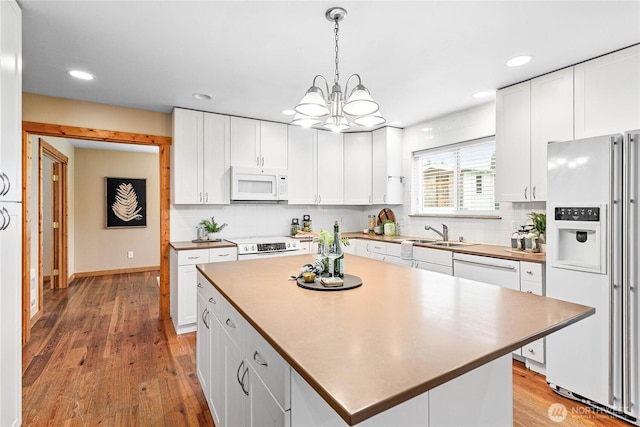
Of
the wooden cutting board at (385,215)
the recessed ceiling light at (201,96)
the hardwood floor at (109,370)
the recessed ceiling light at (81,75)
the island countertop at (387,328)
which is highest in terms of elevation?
the recessed ceiling light at (201,96)

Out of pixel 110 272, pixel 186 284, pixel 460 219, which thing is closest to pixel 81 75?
pixel 186 284

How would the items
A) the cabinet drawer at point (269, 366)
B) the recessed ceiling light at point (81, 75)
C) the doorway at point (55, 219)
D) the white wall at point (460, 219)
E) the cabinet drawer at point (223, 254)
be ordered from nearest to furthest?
the cabinet drawer at point (269, 366)
the recessed ceiling light at point (81, 75)
the white wall at point (460, 219)
the cabinet drawer at point (223, 254)
the doorway at point (55, 219)

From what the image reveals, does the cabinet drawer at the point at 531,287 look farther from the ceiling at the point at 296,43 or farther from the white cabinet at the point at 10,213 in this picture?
the white cabinet at the point at 10,213

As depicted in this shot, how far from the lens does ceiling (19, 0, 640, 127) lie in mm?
1860

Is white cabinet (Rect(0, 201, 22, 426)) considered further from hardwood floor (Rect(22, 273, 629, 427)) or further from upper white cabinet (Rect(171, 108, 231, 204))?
upper white cabinet (Rect(171, 108, 231, 204))

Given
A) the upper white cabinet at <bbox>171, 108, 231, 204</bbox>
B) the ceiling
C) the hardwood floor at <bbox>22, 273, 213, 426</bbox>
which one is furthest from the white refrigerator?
the upper white cabinet at <bbox>171, 108, 231, 204</bbox>

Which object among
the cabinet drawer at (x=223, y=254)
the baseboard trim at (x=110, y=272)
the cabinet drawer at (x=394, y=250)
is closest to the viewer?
the cabinet drawer at (x=223, y=254)

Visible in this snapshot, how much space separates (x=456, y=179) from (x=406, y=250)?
116 centimetres

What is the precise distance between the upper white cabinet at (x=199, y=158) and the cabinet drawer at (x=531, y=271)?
3.16 m

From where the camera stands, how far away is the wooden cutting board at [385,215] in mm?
4740

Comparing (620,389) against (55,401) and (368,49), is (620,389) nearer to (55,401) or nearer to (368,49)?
(368,49)

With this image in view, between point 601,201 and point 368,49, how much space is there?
5.98ft

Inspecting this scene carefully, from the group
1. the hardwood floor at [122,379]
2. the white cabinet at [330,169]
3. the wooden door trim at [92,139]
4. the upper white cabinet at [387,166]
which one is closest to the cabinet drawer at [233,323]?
the hardwood floor at [122,379]

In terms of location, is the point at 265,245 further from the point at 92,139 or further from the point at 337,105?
the point at 337,105
